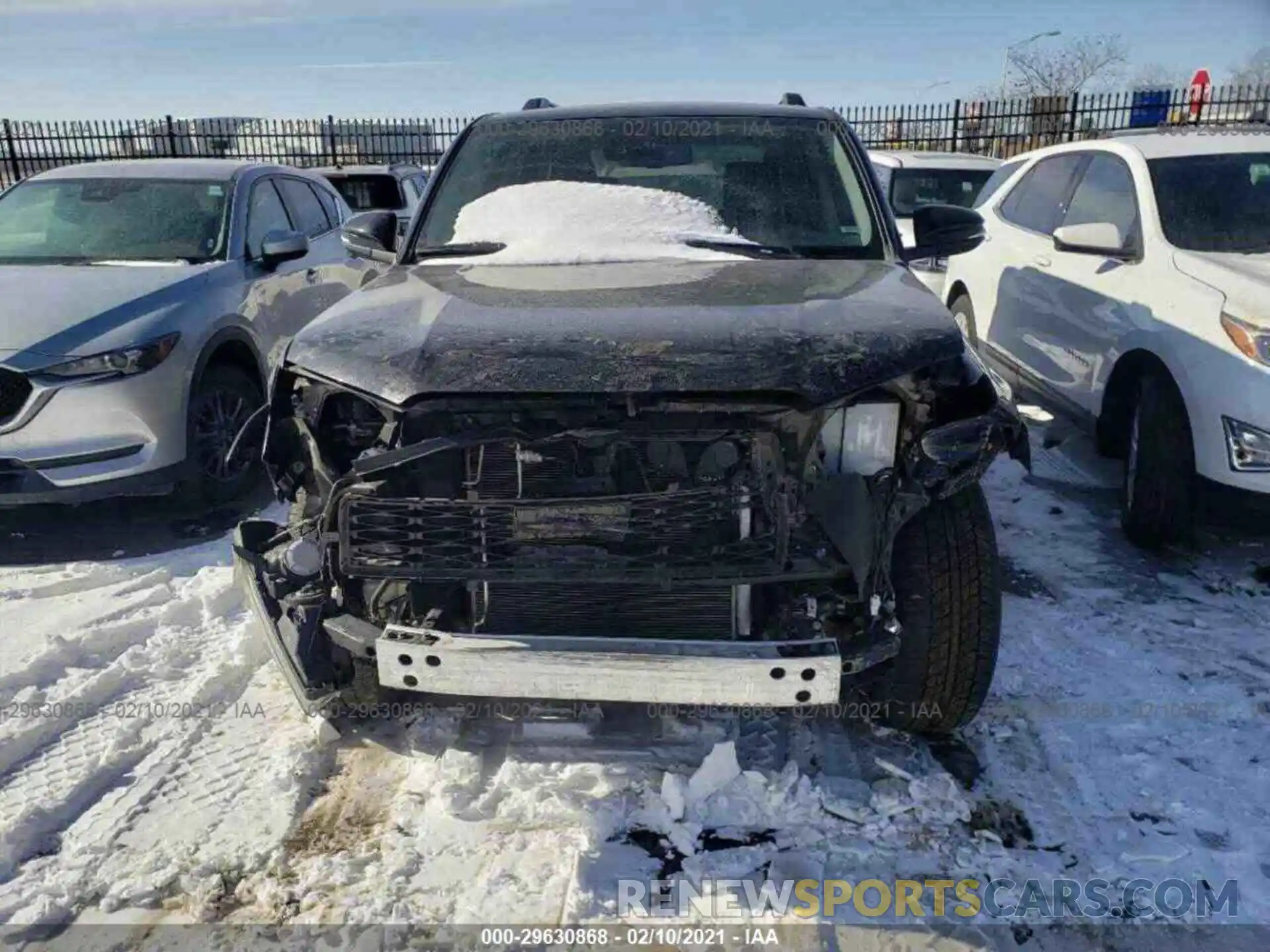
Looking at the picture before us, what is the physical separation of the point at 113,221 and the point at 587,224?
352cm

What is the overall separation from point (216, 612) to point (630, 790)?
81.8 inches

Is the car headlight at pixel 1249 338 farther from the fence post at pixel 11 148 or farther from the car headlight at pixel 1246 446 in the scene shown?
the fence post at pixel 11 148

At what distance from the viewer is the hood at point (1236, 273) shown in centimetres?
393

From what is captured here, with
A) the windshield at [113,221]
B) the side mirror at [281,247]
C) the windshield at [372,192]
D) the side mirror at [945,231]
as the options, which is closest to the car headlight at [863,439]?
the side mirror at [945,231]

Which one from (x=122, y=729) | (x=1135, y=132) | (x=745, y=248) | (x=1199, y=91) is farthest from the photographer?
(x=1199, y=91)

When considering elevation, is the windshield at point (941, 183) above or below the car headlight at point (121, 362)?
above

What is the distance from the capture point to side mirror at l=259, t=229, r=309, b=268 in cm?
550

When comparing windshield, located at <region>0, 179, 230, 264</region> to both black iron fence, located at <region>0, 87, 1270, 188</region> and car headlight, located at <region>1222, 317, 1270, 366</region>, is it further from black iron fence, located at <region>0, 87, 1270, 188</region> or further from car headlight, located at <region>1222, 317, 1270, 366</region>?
black iron fence, located at <region>0, 87, 1270, 188</region>

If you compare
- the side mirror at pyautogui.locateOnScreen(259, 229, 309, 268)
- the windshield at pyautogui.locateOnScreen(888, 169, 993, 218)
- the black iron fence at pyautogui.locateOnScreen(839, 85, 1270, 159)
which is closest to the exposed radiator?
the side mirror at pyautogui.locateOnScreen(259, 229, 309, 268)

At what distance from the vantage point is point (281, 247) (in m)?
5.50

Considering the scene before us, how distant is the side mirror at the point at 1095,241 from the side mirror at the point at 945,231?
1.11 metres

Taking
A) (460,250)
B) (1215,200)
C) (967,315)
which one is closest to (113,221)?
(460,250)

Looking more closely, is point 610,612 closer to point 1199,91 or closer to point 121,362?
point 121,362

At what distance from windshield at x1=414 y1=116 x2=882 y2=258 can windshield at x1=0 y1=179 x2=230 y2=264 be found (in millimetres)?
2269
